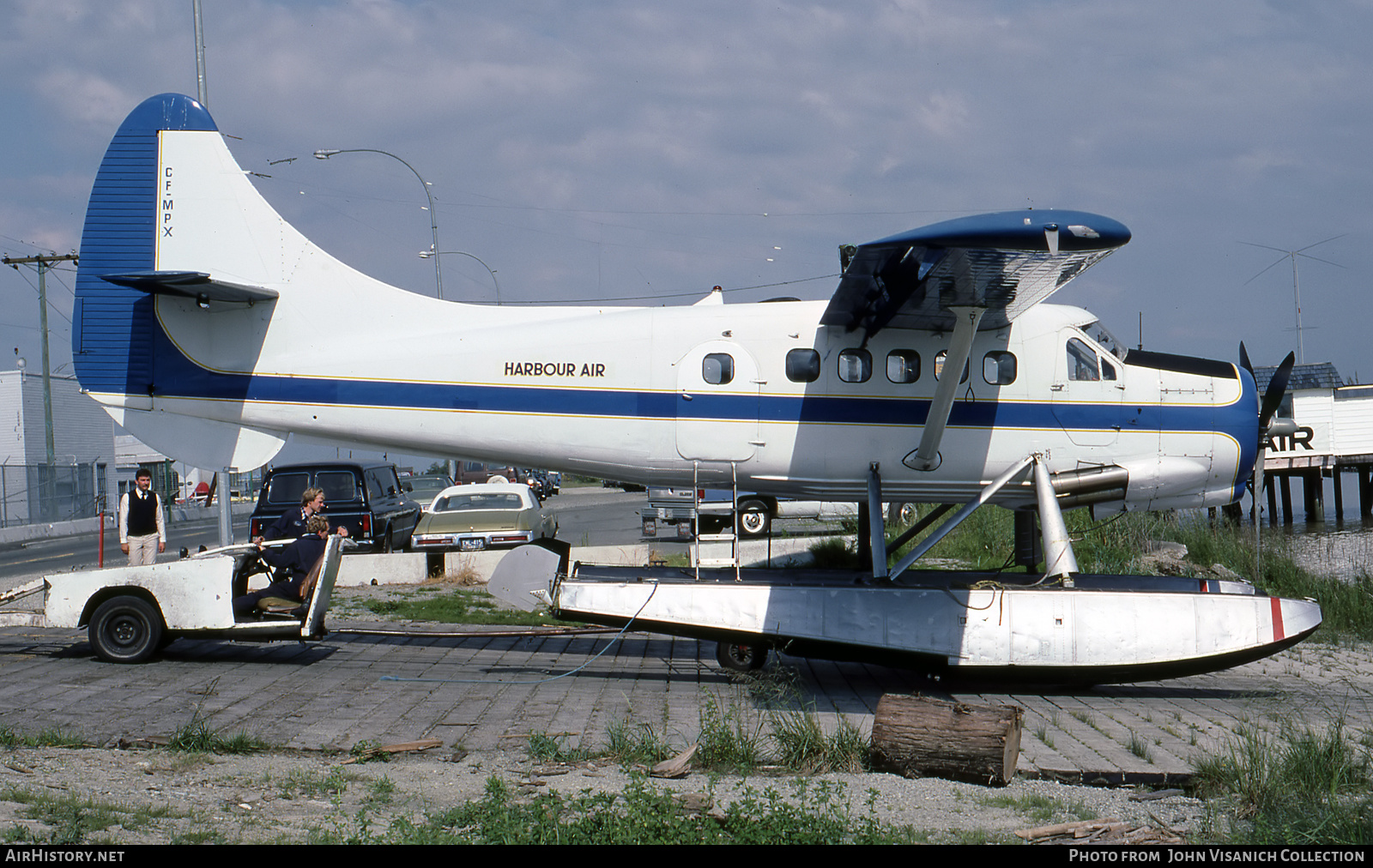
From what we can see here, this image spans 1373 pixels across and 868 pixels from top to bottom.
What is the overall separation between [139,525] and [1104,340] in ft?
37.7

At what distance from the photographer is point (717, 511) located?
2548 cm

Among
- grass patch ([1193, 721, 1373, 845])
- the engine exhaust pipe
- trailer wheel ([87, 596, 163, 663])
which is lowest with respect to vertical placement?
grass patch ([1193, 721, 1373, 845])

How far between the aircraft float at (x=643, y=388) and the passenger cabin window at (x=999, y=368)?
3 cm

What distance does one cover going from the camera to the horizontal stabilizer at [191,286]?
9.57 meters

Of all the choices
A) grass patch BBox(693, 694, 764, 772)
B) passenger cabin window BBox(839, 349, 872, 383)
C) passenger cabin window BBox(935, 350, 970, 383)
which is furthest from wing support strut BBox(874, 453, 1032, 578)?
grass patch BBox(693, 694, 764, 772)

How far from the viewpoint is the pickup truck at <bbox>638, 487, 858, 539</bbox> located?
24688 millimetres

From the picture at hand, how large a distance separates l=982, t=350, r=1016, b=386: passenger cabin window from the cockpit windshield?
946mm

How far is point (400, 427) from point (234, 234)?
9.13ft

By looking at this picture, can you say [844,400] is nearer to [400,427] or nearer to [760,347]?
[760,347]

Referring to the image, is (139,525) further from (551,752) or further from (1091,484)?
(1091,484)

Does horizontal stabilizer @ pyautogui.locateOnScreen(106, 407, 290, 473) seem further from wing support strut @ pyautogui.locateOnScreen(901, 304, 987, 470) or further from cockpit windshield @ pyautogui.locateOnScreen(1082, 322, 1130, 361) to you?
cockpit windshield @ pyautogui.locateOnScreen(1082, 322, 1130, 361)

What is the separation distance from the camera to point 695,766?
6.59 m

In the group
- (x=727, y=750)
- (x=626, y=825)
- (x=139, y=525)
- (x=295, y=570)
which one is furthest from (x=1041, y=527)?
(x=139, y=525)
